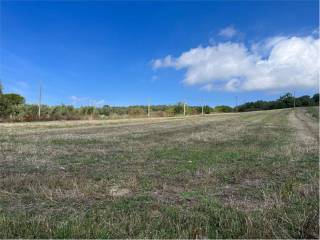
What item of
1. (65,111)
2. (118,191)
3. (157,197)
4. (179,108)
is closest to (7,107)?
(65,111)

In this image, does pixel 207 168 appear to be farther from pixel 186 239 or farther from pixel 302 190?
pixel 186 239

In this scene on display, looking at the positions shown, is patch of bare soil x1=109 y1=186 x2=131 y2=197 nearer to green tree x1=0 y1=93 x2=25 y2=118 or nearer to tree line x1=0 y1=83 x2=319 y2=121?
tree line x1=0 y1=83 x2=319 y2=121

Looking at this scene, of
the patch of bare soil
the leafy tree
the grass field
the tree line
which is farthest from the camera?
the leafy tree

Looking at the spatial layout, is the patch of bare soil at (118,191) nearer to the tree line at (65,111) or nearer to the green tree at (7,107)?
the tree line at (65,111)

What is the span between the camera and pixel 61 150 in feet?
37.0

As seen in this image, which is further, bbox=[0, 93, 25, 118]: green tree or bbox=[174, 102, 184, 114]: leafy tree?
bbox=[174, 102, 184, 114]: leafy tree

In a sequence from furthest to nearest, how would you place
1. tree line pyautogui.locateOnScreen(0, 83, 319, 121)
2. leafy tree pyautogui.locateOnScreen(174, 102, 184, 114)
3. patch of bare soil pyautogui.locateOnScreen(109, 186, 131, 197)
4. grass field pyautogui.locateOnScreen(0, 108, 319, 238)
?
leafy tree pyautogui.locateOnScreen(174, 102, 184, 114) < tree line pyautogui.locateOnScreen(0, 83, 319, 121) < patch of bare soil pyautogui.locateOnScreen(109, 186, 131, 197) < grass field pyautogui.locateOnScreen(0, 108, 319, 238)

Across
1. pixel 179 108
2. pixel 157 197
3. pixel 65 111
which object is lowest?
pixel 157 197

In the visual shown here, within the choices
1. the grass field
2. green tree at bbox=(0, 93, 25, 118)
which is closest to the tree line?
green tree at bbox=(0, 93, 25, 118)

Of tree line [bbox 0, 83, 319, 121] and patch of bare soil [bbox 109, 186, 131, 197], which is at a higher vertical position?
tree line [bbox 0, 83, 319, 121]

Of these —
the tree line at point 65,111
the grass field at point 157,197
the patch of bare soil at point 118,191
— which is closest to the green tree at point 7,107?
the tree line at point 65,111

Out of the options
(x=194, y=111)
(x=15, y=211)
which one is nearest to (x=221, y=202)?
(x=15, y=211)

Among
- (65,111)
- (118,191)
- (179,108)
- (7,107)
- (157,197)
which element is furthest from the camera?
(179,108)

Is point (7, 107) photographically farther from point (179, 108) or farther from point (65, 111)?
point (179, 108)
